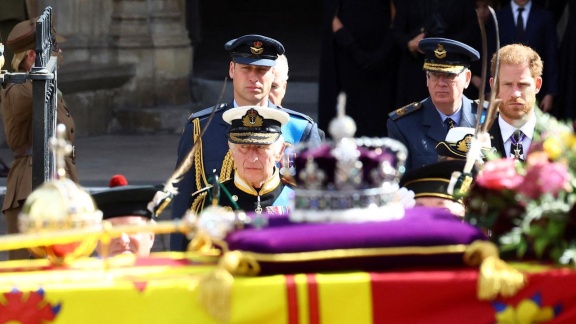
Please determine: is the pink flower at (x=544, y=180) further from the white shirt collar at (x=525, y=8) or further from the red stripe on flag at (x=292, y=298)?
the white shirt collar at (x=525, y=8)

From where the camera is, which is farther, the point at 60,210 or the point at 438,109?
the point at 438,109

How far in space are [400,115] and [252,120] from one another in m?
1.30

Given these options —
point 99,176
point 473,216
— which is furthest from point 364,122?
point 473,216

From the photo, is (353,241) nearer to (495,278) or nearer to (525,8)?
(495,278)

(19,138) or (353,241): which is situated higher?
(19,138)

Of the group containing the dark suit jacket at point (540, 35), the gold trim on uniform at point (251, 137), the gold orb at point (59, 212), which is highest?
the dark suit jacket at point (540, 35)

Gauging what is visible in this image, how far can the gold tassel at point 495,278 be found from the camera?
3.60m

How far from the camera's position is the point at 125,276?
3.79 meters

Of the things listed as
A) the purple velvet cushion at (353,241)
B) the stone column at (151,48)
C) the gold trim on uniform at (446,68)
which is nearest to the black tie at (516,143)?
the gold trim on uniform at (446,68)

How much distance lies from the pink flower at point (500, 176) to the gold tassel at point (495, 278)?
0.57 ft

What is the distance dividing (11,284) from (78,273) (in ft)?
0.61

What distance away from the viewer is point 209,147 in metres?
6.28

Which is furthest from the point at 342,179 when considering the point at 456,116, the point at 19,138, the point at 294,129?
the point at 19,138

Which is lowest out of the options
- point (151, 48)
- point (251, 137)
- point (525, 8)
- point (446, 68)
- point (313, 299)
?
point (313, 299)
